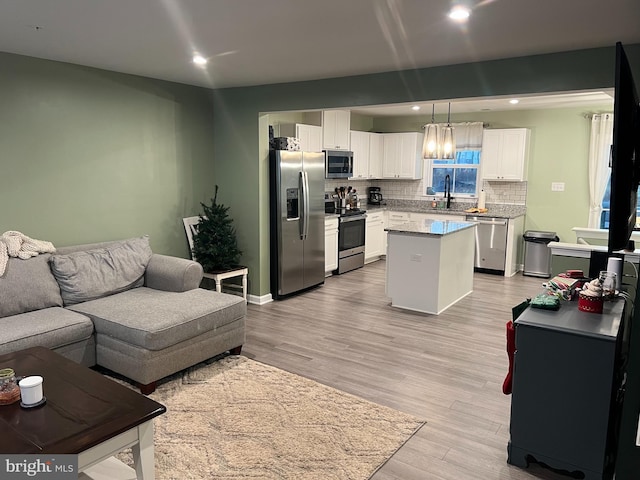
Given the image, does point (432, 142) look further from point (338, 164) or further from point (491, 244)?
point (491, 244)

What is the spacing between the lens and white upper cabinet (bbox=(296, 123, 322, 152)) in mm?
6543

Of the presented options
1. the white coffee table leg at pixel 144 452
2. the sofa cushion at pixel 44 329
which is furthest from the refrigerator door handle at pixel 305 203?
the white coffee table leg at pixel 144 452

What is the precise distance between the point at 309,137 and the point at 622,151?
5100 mm

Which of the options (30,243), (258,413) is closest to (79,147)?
(30,243)

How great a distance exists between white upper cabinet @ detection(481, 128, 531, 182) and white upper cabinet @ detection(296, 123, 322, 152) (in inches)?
108

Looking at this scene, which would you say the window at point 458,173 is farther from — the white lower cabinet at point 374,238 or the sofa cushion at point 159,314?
the sofa cushion at point 159,314

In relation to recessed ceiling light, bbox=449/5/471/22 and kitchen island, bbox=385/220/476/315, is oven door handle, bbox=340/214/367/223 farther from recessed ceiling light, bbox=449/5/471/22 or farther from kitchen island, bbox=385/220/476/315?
recessed ceiling light, bbox=449/5/471/22

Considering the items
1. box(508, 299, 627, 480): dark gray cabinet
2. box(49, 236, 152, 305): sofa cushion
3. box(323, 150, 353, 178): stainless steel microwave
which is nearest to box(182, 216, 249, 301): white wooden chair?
box(49, 236, 152, 305): sofa cushion

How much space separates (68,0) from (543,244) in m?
6.72

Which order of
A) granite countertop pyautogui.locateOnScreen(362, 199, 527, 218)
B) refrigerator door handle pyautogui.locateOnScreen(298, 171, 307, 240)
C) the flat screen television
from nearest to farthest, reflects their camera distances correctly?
the flat screen television
refrigerator door handle pyautogui.locateOnScreen(298, 171, 307, 240)
granite countertop pyautogui.locateOnScreen(362, 199, 527, 218)

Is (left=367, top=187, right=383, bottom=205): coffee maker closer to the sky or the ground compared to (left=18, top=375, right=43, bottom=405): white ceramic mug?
closer to the sky

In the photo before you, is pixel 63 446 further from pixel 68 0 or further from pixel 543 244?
pixel 543 244

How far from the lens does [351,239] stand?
7441 mm

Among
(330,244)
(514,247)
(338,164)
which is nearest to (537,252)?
(514,247)
